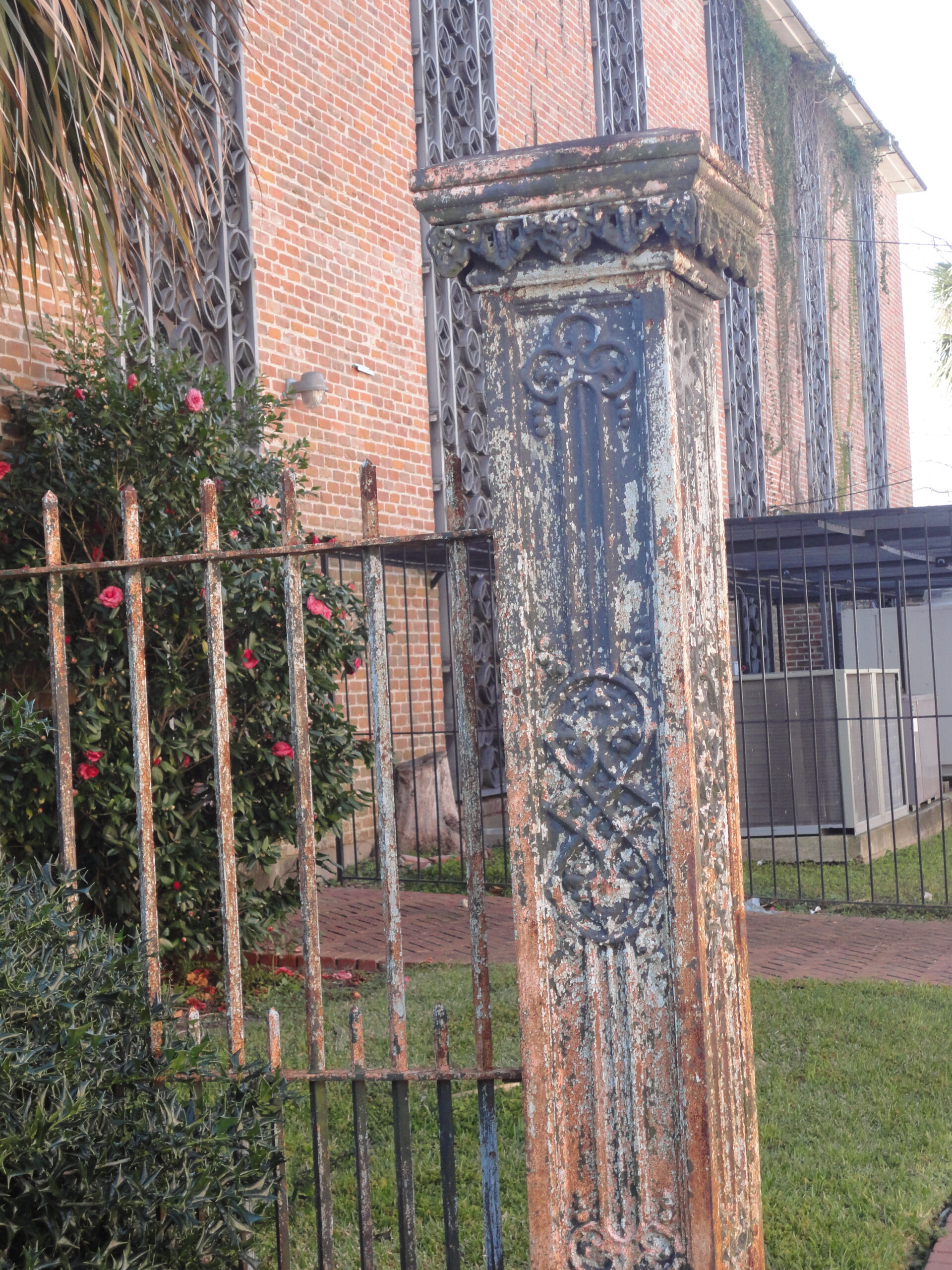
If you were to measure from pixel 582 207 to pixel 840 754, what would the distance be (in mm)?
8545

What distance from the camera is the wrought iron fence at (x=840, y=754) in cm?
919

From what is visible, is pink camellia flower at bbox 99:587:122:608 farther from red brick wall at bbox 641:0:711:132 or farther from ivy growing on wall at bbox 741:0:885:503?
ivy growing on wall at bbox 741:0:885:503

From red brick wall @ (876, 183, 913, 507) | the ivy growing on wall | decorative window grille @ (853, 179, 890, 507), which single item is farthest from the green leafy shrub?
red brick wall @ (876, 183, 913, 507)

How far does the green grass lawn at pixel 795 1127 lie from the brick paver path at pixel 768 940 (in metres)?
0.48

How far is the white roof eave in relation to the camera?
1920 centimetres

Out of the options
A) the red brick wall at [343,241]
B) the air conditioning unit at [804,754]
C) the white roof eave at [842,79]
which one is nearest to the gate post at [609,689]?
the red brick wall at [343,241]

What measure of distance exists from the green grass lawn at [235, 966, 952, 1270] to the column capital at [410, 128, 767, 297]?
2307 millimetres

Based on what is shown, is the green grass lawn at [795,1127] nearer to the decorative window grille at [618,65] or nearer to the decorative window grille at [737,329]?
the decorative window grille at [618,65]

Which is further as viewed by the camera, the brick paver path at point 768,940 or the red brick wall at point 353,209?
the red brick wall at point 353,209

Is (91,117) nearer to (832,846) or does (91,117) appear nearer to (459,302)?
(459,302)

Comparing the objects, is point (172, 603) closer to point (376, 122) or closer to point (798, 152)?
point (376, 122)

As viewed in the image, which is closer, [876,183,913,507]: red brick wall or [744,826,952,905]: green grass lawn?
[744,826,952,905]: green grass lawn

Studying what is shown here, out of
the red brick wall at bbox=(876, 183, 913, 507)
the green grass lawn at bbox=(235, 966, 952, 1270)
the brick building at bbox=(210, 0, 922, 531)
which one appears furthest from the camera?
the red brick wall at bbox=(876, 183, 913, 507)

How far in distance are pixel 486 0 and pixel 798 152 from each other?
9412 mm
